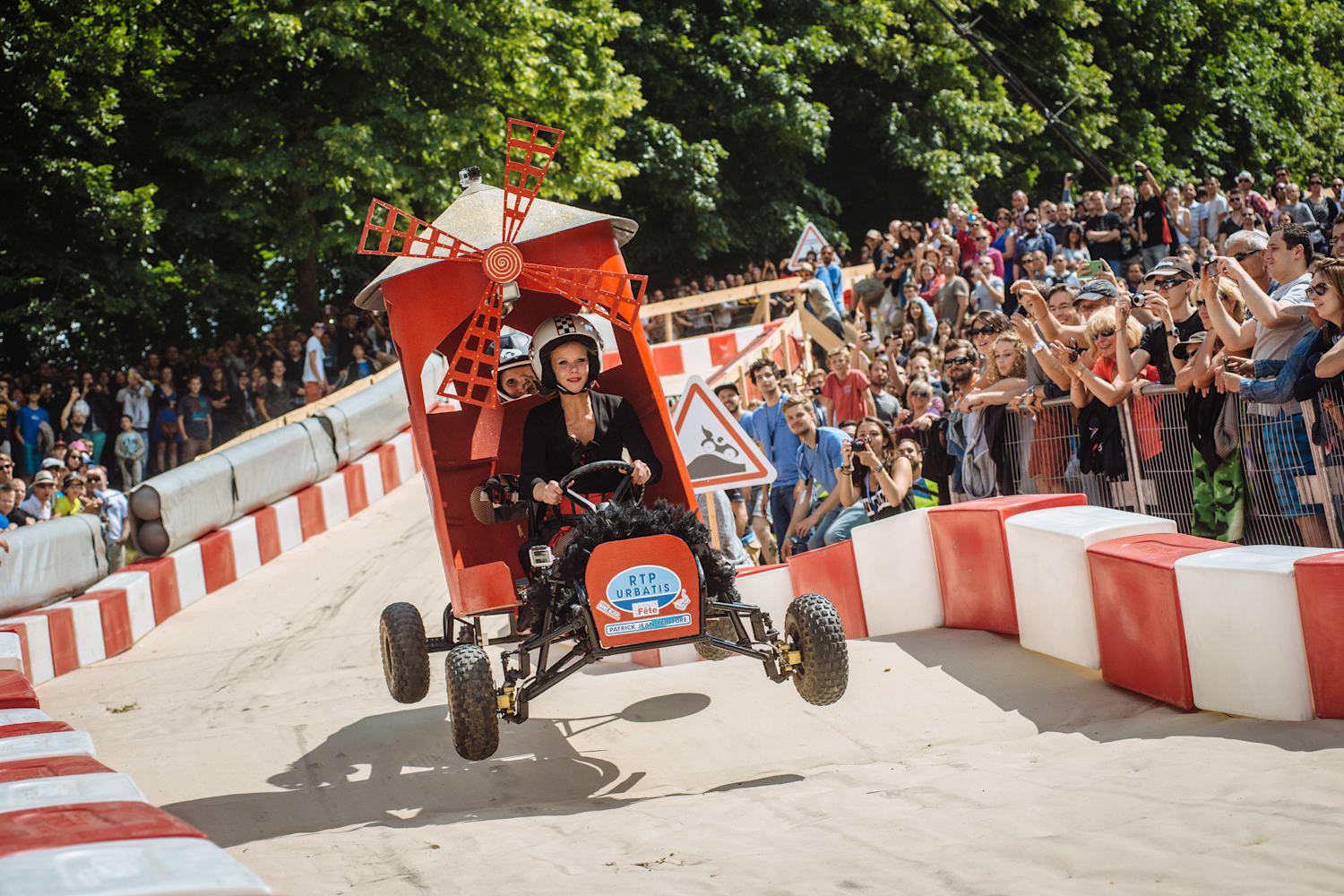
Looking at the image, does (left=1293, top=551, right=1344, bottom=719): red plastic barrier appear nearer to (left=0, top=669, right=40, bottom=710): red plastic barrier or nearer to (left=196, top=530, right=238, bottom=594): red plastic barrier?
(left=0, top=669, right=40, bottom=710): red plastic barrier

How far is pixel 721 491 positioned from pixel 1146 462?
11.3 ft

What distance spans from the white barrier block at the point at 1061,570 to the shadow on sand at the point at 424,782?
5.72 ft

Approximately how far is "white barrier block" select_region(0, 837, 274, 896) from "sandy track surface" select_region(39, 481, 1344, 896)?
1473 mm

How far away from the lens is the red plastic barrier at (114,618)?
34.8 feet

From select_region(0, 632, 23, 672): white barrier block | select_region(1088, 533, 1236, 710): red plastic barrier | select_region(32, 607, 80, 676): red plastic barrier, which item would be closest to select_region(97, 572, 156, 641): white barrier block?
select_region(32, 607, 80, 676): red plastic barrier

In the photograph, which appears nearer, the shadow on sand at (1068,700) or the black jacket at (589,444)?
the shadow on sand at (1068,700)

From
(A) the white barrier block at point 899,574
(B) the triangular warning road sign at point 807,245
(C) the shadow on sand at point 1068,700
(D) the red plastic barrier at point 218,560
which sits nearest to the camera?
(C) the shadow on sand at point 1068,700

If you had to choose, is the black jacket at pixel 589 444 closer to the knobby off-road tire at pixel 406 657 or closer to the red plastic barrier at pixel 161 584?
the knobby off-road tire at pixel 406 657

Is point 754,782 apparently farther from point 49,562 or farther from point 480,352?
point 49,562

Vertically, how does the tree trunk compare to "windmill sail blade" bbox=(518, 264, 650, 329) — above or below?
above

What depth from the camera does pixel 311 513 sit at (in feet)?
47.3

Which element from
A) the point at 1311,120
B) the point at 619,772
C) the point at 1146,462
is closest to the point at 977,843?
the point at 619,772

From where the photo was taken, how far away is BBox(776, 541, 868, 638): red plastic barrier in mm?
8117

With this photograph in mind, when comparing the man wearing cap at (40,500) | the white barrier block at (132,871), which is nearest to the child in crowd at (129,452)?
the man wearing cap at (40,500)
